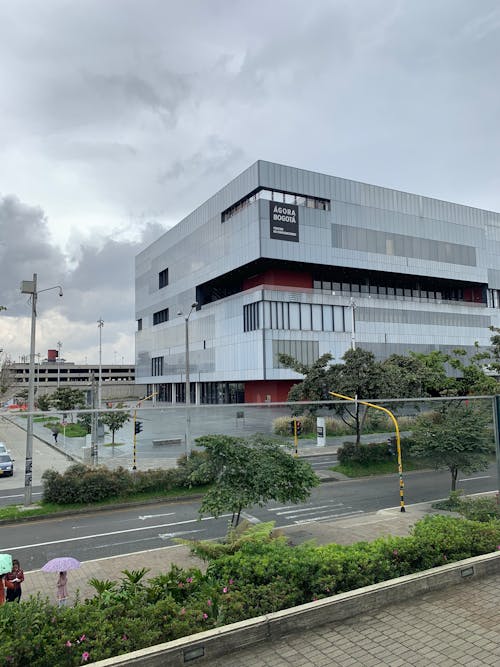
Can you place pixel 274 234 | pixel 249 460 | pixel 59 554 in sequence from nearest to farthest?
pixel 249 460 < pixel 59 554 < pixel 274 234

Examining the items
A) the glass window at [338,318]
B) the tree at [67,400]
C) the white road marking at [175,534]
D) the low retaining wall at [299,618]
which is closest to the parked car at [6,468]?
the white road marking at [175,534]

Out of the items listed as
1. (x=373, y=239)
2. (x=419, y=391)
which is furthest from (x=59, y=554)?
(x=373, y=239)

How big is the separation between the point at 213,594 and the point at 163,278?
76.9 meters

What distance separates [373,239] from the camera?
62250 mm

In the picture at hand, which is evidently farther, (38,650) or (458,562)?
(458,562)

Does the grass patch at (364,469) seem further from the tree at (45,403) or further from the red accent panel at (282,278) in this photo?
the tree at (45,403)

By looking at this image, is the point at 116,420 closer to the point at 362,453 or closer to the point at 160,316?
the point at 362,453

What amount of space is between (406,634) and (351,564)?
133 centimetres

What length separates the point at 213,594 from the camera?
22.4 feet

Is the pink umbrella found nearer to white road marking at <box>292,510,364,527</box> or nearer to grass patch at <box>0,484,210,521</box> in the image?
white road marking at <box>292,510,364,527</box>

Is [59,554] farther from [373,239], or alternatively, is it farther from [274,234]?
[373,239]

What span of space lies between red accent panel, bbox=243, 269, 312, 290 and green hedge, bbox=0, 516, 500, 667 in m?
49.8

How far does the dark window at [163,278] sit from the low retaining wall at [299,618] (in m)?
74.4

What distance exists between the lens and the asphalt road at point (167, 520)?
13.5 meters
